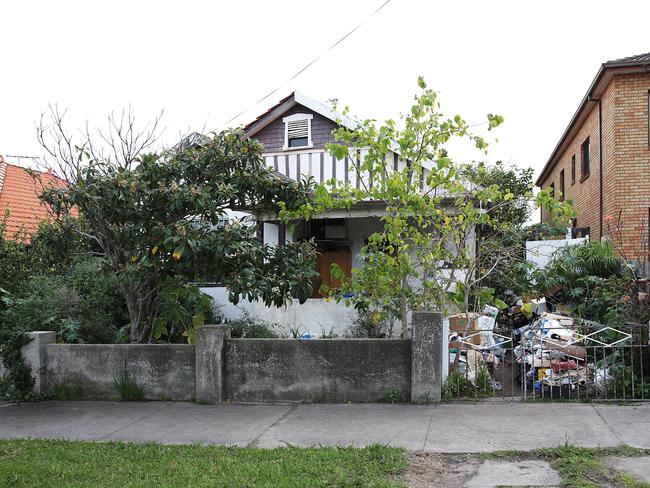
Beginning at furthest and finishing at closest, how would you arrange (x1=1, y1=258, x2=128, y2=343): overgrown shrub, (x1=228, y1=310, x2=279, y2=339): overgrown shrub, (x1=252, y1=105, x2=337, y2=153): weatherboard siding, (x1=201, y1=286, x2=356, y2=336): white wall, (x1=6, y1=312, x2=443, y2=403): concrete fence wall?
(x1=252, y1=105, x2=337, y2=153): weatherboard siding
(x1=201, y1=286, x2=356, y2=336): white wall
(x1=228, y1=310, x2=279, y2=339): overgrown shrub
(x1=1, y1=258, x2=128, y2=343): overgrown shrub
(x1=6, y1=312, x2=443, y2=403): concrete fence wall

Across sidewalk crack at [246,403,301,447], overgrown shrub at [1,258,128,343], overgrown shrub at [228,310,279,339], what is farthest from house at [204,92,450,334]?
sidewalk crack at [246,403,301,447]

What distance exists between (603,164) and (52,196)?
12508 mm

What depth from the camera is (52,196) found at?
8.68 meters

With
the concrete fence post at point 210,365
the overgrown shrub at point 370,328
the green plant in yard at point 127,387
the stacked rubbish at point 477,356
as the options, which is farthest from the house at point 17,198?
the stacked rubbish at point 477,356

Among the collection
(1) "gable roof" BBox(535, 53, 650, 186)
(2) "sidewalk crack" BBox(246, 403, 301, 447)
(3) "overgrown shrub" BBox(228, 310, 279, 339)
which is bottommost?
(2) "sidewalk crack" BBox(246, 403, 301, 447)

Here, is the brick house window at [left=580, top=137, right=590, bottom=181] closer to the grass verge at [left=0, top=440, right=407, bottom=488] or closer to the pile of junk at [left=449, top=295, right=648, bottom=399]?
the pile of junk at [left=449, top=295, right=648, bottom=399]

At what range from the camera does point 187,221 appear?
8.62 meters

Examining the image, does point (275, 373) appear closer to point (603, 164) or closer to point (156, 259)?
point (156, 259)

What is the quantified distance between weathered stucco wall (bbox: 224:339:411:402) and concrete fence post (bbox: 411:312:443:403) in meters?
0.16

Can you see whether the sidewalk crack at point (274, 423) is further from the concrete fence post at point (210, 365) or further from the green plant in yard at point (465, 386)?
the green plant in yard at point (465, 386)

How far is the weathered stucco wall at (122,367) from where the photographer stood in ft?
→ 27.7

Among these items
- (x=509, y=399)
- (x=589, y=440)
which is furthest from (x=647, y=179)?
(x=589, y=440)

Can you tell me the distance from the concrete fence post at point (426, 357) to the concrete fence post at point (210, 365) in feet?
8.49

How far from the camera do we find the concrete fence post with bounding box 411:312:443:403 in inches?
307
